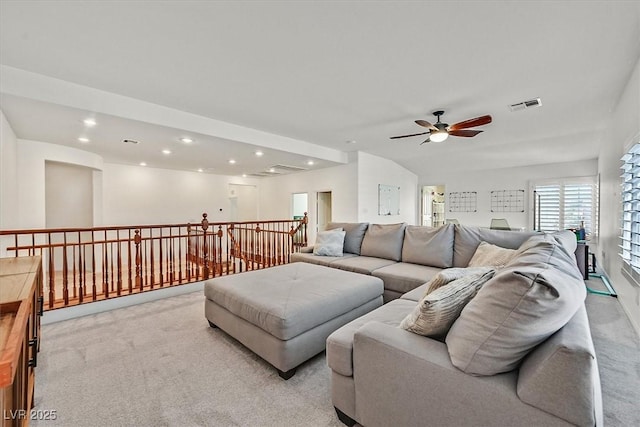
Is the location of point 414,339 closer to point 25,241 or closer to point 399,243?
point 399,243

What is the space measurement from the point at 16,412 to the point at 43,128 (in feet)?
13.3

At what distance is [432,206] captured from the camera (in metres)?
9.51

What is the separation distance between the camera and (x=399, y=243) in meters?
3.63

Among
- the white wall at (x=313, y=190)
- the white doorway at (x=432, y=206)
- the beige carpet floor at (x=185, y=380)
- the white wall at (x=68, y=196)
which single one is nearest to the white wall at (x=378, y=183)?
the white wall at (x=313, y=190)

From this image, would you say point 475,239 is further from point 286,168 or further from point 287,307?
point 286,168

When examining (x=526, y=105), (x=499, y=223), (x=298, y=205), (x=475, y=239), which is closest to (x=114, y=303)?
(x=475, y=239)

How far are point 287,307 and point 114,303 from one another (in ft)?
8.51

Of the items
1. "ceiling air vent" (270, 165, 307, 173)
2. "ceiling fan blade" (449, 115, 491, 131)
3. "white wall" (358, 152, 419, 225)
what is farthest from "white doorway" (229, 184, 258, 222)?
"ceiling fan blade" (449, 115, 491, 131)

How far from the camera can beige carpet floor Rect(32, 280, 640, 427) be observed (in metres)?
1.56

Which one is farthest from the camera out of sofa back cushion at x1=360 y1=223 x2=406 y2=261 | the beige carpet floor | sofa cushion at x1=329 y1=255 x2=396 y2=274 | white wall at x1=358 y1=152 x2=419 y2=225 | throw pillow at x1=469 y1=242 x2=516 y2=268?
white wall at x1=358 y1=152 x2=419 y2=225

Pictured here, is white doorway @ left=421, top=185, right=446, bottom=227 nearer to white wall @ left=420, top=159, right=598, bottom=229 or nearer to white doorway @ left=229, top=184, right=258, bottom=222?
white wall @ left=420, top=159, right=598, bottom=229

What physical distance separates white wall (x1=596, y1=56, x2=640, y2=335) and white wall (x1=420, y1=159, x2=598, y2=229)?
87.0 inches

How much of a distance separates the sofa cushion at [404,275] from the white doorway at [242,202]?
6686 mm

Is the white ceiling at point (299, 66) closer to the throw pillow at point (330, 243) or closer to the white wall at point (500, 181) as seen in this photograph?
the throw pillow at point (330, 243)
